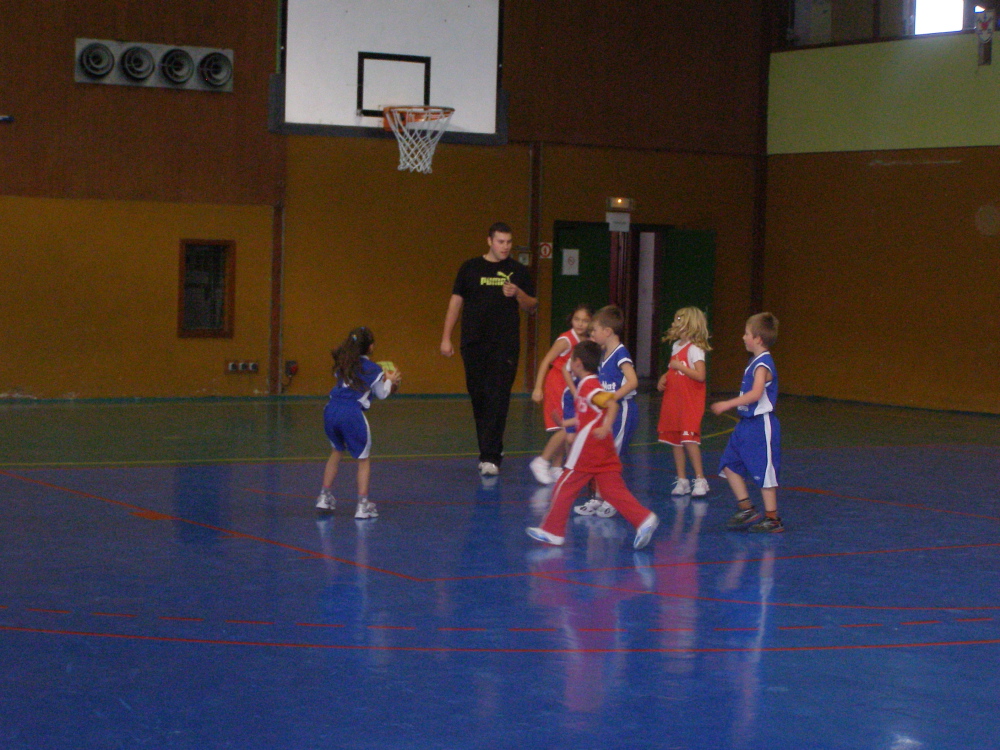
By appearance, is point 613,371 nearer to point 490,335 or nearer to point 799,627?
point 490,335

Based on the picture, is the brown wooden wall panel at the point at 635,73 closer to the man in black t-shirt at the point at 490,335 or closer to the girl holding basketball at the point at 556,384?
the man in black t-shirt at the point at 490,335

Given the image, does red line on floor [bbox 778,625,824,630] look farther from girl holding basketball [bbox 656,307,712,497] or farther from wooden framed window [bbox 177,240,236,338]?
wooden framed window [bbox 177,240,236,338]

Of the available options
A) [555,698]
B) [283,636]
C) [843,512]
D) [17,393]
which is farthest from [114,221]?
[555,698]

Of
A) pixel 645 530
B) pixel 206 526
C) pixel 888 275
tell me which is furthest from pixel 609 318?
pixel 888 275

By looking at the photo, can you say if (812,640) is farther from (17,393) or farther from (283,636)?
(17,393)

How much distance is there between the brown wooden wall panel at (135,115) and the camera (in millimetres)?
14523

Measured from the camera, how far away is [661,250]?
61.8ft

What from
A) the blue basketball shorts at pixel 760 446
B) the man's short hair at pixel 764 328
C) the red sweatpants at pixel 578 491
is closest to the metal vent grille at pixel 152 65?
the man's short hair at pixel 764 328

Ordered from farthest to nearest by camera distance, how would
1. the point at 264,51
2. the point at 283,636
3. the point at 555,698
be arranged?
the point at 264,51
the point at 283,636
the point at 555,698

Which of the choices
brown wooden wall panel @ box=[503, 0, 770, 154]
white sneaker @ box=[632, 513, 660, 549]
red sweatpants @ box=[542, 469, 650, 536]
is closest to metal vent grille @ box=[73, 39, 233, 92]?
brown wooden wall panel @ box=[503, 0, 770, 154]

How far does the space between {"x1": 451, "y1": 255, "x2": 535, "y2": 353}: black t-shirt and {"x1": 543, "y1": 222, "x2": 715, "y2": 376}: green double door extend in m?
7.59

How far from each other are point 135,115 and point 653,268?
26.8 ft

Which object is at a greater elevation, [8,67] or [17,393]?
[8,67]

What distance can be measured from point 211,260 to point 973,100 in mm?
9827
